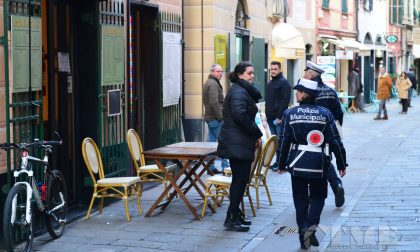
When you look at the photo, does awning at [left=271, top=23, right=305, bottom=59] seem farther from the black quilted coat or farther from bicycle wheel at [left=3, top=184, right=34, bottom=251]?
bicycle wheel at [left=3, top=184, right=34, bottom=251]

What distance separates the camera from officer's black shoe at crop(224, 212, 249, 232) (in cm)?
892

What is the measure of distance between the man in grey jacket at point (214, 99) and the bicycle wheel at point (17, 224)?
214 inches

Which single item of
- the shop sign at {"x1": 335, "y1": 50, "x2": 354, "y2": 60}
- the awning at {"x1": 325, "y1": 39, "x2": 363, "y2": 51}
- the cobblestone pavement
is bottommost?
the cobblestone pavement

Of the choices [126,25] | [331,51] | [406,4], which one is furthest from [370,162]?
[406,4]

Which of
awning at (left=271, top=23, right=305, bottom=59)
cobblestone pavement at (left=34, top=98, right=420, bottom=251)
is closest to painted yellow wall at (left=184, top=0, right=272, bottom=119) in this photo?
cobblestone pavement at (left=34, top=98, right=420, bottom=251)

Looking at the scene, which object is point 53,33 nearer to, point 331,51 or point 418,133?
point 418,133

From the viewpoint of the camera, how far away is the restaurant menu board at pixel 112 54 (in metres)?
10.4

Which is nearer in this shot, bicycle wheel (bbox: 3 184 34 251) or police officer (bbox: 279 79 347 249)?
bicycle wheel (bbox: 3 184 34 251)

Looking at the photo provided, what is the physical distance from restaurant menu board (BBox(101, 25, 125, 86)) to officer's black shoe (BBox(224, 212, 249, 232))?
264 cm

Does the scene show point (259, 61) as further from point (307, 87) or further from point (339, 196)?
point (307, 87)

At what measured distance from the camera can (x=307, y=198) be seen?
26.5 ft

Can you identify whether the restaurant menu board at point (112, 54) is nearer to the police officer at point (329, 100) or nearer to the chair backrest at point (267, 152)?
the chair backrest at point (267, 152)

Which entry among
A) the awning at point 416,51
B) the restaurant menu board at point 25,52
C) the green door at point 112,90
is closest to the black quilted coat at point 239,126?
the restaurant menu board at point 25,52

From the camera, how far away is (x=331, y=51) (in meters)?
31.7
